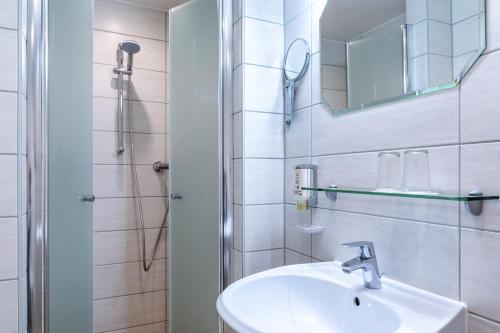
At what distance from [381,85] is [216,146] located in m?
0.77

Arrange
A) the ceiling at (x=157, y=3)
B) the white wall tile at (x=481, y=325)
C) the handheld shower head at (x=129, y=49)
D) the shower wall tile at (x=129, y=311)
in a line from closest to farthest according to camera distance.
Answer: the white wall tile at (x=481, y=325) < the handheld shower head at (x=129, y=49) < the shower wall tile at (x=129, y=311) < the ceiling at (x=157, y=3)

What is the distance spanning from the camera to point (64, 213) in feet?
4.11

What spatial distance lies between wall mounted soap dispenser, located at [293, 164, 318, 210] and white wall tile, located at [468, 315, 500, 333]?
59 cm

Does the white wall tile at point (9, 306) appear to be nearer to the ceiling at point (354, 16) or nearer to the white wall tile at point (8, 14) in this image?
the white wall tile at point (8, 14)

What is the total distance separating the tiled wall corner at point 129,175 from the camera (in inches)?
79.4

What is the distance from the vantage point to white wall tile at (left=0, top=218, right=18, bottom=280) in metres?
0.90

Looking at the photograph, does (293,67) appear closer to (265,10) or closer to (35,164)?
(265,10)

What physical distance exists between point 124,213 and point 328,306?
5.22ft

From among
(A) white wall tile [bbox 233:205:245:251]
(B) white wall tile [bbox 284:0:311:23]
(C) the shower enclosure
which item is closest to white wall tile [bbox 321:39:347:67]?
(B) white wall tile [bbox 284:0:311:23]

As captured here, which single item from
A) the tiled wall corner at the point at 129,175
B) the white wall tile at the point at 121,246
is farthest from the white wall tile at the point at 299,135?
the white wall tile at the point at 121,246

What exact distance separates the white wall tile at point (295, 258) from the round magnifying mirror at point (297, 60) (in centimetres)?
74

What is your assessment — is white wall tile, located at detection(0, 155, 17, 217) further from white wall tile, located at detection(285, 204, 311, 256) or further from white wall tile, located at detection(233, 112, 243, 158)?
white wall tile, located at detection(285, 204, 311, 256)

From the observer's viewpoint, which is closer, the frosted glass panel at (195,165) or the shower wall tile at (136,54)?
the frosted glass panel at (195,165)

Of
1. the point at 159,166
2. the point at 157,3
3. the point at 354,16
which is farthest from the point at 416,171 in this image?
the point at 157,3
